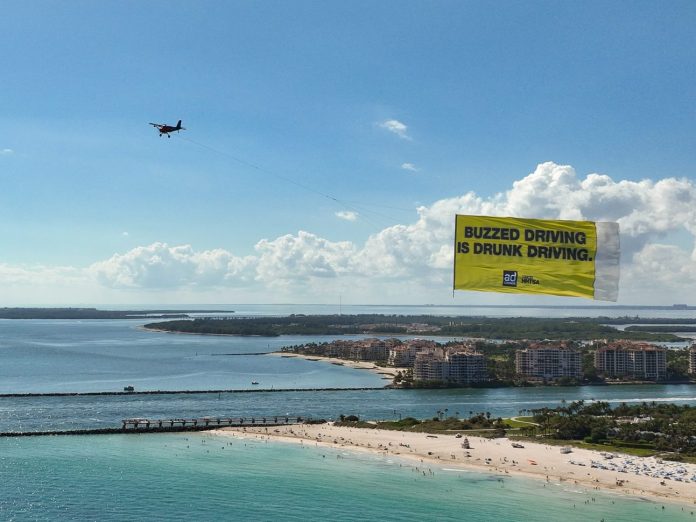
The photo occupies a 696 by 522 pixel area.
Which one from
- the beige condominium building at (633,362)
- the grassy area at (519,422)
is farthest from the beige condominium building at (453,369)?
the grassy area at (519,422)

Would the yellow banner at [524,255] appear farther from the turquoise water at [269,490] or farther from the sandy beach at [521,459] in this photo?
the sandy beach at [521,459]

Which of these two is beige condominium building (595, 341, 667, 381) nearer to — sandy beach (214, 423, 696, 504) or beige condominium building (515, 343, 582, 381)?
beige condominium building (515, 343, 582, 381)

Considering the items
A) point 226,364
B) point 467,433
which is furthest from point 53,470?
point 226,364

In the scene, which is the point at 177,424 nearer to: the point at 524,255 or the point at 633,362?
the point at 524,255

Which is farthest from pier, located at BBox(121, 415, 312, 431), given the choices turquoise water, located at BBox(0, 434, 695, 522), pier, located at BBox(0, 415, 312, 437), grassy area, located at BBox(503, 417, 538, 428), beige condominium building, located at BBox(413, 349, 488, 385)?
beige condominium building, located at BBox(413, 349, 488, 385)

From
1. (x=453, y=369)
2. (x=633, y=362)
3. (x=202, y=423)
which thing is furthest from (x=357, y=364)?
(x=202, y=423)

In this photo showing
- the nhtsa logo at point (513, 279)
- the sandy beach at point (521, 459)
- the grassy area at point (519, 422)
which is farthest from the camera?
the grassy area at point (519, 422)
